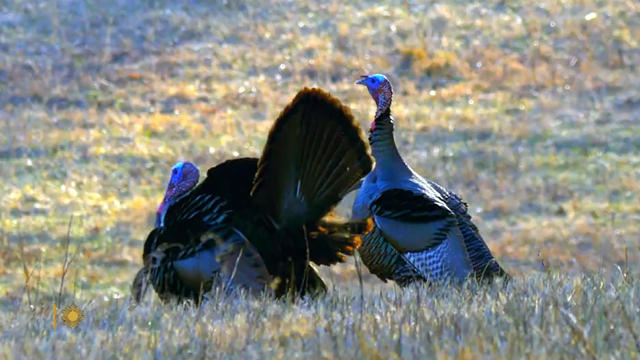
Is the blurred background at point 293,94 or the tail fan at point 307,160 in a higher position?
the tail fan at point 307,160

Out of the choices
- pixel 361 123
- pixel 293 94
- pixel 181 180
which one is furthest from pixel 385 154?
pixel 293 94

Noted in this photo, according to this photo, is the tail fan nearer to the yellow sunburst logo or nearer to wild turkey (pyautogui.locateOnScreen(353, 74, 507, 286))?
wild turkey (pyautogui.locateOnScreen(353, 74, 507, 286))

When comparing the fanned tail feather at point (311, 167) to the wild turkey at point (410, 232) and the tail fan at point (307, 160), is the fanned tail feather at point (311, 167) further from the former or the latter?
the wild turkey at point (410, 232)

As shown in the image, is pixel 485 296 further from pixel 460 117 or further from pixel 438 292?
pixel 460 117

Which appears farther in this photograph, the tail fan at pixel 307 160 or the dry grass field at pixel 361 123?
the tail fan at pixel 307 160

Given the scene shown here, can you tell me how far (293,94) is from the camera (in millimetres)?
25688

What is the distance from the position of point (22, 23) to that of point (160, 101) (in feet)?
21.4

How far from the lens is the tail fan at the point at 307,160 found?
7.43 meters

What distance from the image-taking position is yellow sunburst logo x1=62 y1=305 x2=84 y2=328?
5555 mm

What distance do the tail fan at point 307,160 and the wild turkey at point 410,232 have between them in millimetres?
287

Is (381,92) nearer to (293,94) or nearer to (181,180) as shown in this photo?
(181,180)

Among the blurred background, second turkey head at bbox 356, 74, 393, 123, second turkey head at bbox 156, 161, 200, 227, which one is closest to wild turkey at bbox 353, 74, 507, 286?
second turkey head at bbox 356, 74, 393, 123

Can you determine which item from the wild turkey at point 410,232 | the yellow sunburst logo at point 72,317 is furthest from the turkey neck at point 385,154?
the yellow sunburst logo at point 72,317

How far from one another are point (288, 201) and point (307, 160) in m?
0.25
